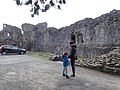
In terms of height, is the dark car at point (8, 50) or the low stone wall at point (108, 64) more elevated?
the dark car at point (8, 50)

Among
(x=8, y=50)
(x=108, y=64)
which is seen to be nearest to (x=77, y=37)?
(x=8, y=50)

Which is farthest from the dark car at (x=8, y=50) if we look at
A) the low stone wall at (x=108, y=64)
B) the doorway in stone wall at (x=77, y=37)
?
the low stone wall at (x=108, y=64)

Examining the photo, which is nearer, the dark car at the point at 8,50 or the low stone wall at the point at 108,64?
the low stone wall at the point at 108,64

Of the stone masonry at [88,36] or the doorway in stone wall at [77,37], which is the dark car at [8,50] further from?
the doorway in stone wall at [77,37]

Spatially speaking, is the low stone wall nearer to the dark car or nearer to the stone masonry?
the stone masonry

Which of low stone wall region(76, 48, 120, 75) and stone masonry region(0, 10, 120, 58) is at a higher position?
stone masonry region(0, 10, 120, 58)

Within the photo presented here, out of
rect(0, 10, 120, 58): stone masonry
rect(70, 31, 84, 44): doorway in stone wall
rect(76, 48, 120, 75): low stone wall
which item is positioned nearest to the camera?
rect(76, 48, 120, 75): low stone wall

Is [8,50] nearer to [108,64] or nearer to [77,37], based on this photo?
[77,37]

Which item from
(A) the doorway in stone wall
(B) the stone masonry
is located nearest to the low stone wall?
(B) the stone masonry

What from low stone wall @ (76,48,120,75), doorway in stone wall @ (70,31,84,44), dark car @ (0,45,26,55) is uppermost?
doorway in stone wall @ (70,31,84,44)

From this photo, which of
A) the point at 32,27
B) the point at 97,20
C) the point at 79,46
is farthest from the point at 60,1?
the point at 32,27

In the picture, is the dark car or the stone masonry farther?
the dark car

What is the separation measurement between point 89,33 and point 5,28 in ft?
88.2

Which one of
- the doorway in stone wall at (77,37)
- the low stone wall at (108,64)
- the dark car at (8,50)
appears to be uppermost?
the doorway in stone wall at (77,37)
